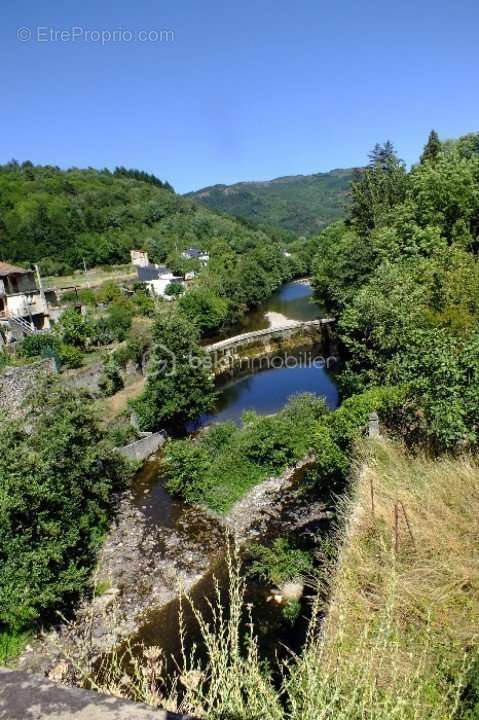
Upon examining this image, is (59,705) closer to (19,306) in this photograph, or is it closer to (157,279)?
(19,306)

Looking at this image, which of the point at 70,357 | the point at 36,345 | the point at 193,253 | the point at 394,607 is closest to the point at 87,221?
the point at 193,253

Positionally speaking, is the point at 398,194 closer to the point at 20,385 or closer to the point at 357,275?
the point at 357,275

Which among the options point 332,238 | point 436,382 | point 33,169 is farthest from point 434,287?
point 33,169

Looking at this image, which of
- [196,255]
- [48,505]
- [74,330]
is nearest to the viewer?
[48,505]


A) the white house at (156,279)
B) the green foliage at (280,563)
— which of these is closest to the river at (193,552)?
the green foliage at (280,563)

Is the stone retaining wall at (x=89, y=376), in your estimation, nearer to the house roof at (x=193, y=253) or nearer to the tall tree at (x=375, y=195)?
the tall tree at (x=375, y=195)

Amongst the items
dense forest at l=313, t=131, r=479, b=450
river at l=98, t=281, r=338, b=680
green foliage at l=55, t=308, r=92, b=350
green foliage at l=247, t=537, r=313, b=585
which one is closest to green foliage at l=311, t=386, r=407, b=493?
dense forest at l=313, t=131, r=479, b=450
